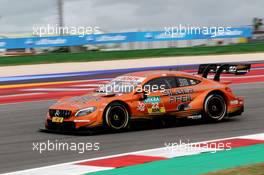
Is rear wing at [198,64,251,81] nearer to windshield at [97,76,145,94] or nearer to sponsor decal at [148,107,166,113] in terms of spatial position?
sponsor decal at [148,107,166,113]

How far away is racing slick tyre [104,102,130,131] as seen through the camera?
36.2 feet

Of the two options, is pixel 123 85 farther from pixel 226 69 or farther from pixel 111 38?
pixel 111 38

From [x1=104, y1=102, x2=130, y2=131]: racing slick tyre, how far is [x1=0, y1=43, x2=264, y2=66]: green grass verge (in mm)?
18884

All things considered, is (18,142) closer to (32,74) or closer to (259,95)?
(259,95)

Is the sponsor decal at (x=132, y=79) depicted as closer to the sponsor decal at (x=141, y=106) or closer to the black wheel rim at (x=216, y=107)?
the sponsor decal at (x=141, y=106)

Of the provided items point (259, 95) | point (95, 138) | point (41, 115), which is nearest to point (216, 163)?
point (95, 138)

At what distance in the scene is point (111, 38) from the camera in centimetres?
3475

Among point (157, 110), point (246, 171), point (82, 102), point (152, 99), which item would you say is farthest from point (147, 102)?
point (246, 171)

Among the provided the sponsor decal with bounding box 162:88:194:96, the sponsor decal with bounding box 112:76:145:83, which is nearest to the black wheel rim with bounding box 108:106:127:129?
the sponsor decal with bounding box 112:76:145:83

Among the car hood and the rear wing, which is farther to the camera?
the rear wing

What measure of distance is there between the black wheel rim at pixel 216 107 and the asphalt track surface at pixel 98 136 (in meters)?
0.20

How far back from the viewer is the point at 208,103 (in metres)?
12.2

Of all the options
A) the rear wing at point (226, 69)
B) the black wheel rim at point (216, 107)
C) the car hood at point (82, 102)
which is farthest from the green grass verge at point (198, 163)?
the rear wing at point (226, 69)

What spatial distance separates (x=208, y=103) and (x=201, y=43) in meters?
23.8
